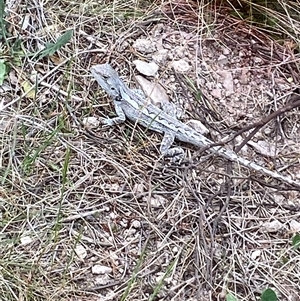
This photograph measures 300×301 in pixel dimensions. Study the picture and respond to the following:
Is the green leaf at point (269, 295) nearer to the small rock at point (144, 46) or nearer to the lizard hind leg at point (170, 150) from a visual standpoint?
the lizard hind leg at point (170, 150)

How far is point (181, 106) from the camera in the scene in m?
3.09

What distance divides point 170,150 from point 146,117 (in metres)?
0.19

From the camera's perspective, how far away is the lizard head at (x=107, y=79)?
9.70ft

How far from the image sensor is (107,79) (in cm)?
296

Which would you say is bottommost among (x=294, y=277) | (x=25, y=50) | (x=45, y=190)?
(x=294, y=277)

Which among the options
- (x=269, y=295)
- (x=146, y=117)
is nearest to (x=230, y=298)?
(x=269, y=295)

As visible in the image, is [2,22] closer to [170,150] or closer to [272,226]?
[170,150]

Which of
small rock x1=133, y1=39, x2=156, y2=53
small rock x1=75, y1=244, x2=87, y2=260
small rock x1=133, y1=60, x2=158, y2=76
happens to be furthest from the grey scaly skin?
small rock x1=75, y1=244, x2=87, y2=260

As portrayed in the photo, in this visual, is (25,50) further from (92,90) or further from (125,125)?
(125,125)

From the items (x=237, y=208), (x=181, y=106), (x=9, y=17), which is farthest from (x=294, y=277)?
(x=9, y=17)

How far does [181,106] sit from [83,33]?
59cm

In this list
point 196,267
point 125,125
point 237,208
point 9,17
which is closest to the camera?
point 196,267

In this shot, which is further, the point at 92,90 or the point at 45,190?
the point at 92,90

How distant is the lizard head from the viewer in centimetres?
296
